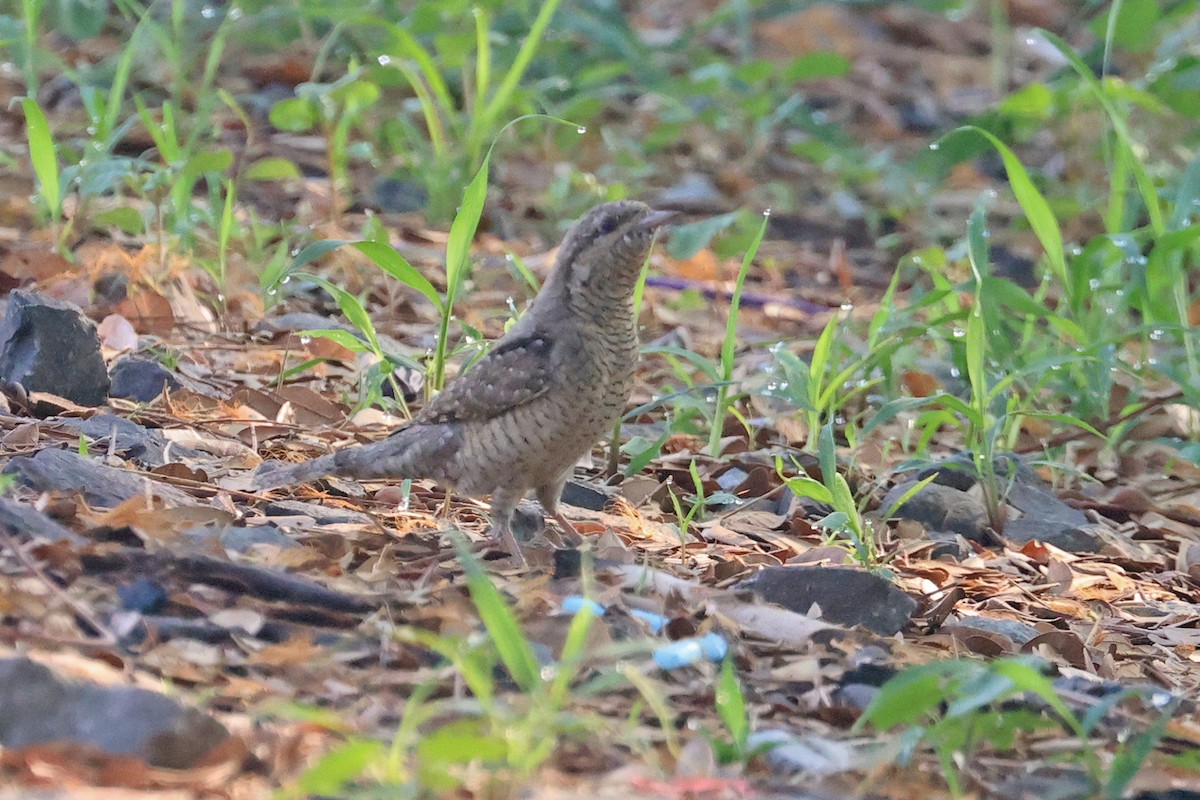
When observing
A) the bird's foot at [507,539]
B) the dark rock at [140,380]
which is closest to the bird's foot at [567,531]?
the bird's foot at [507,539]

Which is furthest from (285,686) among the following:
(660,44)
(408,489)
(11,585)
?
(660,44)

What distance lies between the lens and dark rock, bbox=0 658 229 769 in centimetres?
269

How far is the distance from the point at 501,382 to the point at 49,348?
1.47 metres

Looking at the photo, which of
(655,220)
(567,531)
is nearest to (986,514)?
(567,531)

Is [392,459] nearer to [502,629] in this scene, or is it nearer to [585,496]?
[585,496]

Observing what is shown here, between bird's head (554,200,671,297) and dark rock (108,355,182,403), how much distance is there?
4.90 feet

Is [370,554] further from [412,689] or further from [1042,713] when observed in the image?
[1042,713]

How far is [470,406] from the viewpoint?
4.65 meters

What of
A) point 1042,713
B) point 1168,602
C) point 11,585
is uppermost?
point 11,585

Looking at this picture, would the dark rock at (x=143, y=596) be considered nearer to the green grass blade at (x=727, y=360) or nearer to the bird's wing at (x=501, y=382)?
the bird's wing at (x=501, y=382)

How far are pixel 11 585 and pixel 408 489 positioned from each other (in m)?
1.85

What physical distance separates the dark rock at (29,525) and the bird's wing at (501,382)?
141cm

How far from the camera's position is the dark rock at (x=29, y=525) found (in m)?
3.41

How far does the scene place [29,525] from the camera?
3.45 metres
